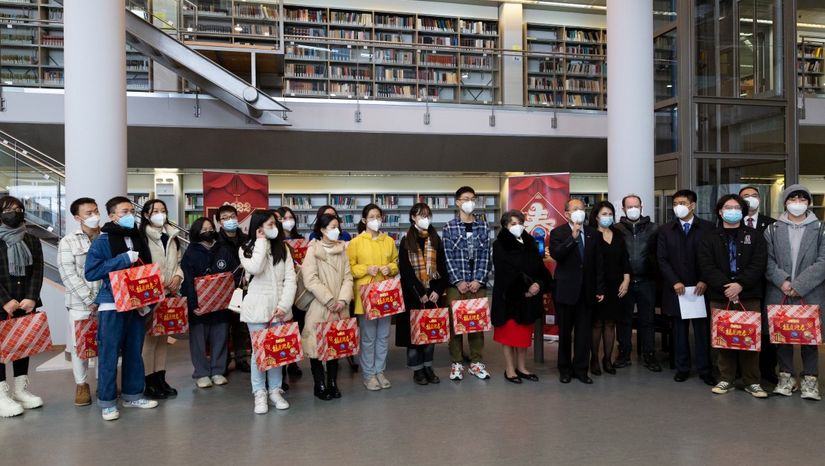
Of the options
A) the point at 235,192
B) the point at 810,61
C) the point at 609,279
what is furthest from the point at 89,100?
the point at 810,61

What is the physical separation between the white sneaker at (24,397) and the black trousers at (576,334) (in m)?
4.14

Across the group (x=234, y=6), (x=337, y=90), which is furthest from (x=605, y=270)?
(x=234, y=6)

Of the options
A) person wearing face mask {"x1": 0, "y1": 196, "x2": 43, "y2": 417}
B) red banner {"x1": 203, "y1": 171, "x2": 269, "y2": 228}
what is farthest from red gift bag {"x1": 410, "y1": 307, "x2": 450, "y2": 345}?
red banner {"x1": 203, "y1": 171, "x2": 269, "y2": 228}

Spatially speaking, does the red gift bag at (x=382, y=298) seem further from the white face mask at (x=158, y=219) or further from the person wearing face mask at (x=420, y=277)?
the white face mask at (x=158, y=219)

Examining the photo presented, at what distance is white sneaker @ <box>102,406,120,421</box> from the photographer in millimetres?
4059

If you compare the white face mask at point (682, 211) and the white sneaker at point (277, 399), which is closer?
the white sneaker at point (277, 399)

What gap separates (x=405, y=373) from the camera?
5320mm

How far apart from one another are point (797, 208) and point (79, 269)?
539cm

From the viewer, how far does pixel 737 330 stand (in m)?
4.36

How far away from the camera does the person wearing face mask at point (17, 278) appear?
4160 millimetres

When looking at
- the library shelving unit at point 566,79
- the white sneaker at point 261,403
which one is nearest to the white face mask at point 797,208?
the white sneaker at point 261,403

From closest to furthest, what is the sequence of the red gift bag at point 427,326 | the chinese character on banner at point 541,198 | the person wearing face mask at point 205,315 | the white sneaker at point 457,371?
1. the red gift bag at point 427,326
2. the person wearing face mask at point 205,315
3. the white sneaker at point 457,371
4. the chinese character on banner at point 541,198

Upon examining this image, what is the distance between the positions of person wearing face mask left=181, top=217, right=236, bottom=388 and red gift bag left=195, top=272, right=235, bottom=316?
0.10 meters

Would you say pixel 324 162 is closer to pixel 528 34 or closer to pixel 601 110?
pixel 601 110
